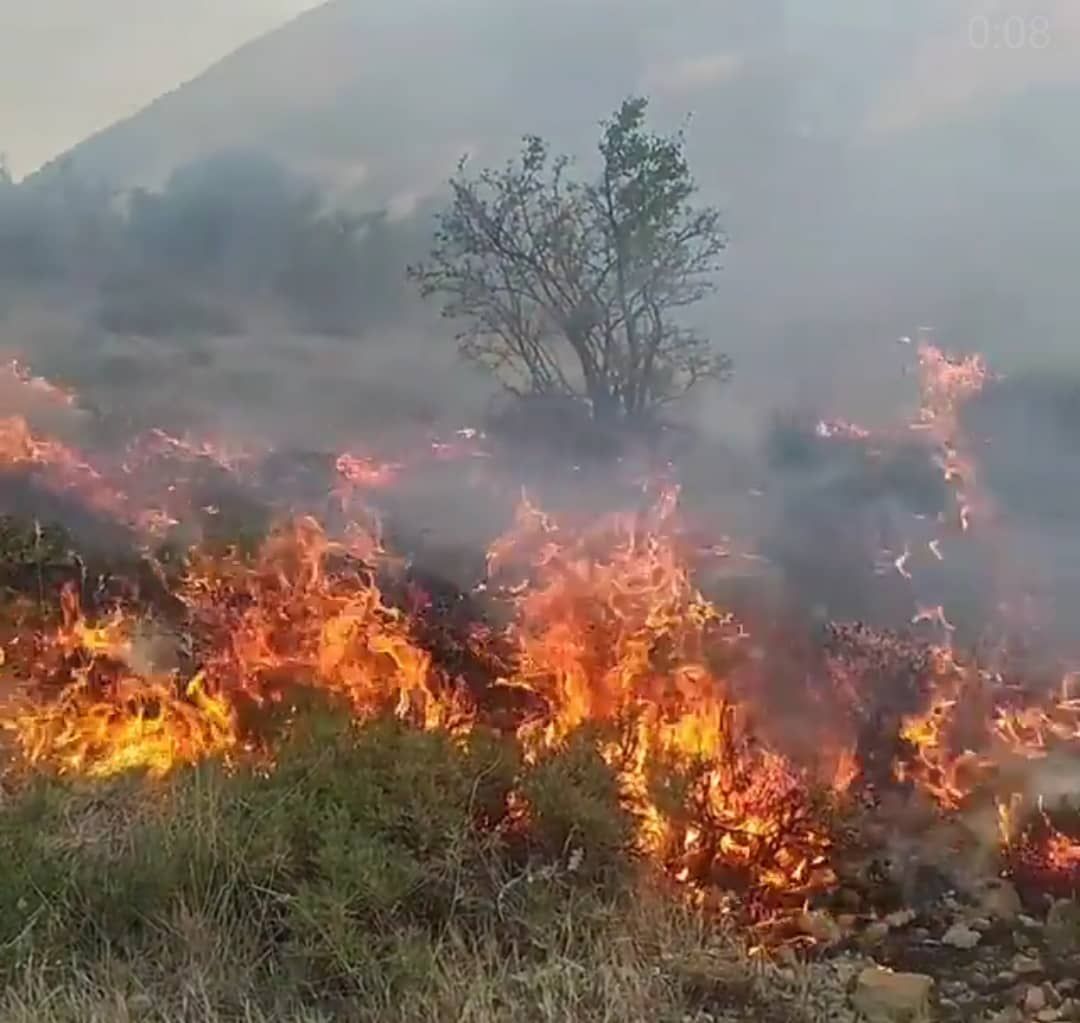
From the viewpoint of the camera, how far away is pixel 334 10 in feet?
27.2

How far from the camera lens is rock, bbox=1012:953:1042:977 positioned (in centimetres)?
412

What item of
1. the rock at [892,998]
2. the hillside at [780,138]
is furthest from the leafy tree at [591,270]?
the rock at [892,998]

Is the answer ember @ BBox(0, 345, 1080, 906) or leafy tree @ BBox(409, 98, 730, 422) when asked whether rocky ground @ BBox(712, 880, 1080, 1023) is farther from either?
leafy tree @ BBox(409, 98, 730, 422)

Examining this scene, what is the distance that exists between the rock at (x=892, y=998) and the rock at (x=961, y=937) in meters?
0.37

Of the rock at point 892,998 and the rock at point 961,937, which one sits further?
the rock at point 961,937

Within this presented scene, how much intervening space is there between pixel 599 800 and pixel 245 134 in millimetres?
4905

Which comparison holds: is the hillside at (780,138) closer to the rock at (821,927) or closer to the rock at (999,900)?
the rock at (999,900)

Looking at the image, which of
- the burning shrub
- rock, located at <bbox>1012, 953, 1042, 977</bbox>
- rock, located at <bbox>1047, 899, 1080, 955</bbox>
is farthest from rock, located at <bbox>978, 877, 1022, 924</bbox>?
the burning shrub

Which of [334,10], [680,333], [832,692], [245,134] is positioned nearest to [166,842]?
[832,692]

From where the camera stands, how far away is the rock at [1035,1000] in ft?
12.8

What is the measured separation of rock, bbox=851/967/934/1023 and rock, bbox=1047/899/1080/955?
1.52 ft

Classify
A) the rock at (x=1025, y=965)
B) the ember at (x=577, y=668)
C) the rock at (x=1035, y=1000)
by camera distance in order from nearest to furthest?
the rock at (x=1035, y=1000) < the rock at (x=1025, y=965) < the ember at (x=577, y=668)

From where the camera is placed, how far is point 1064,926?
14.1 ft

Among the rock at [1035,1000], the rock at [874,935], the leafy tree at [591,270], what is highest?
the leafy tree at [591,270]
